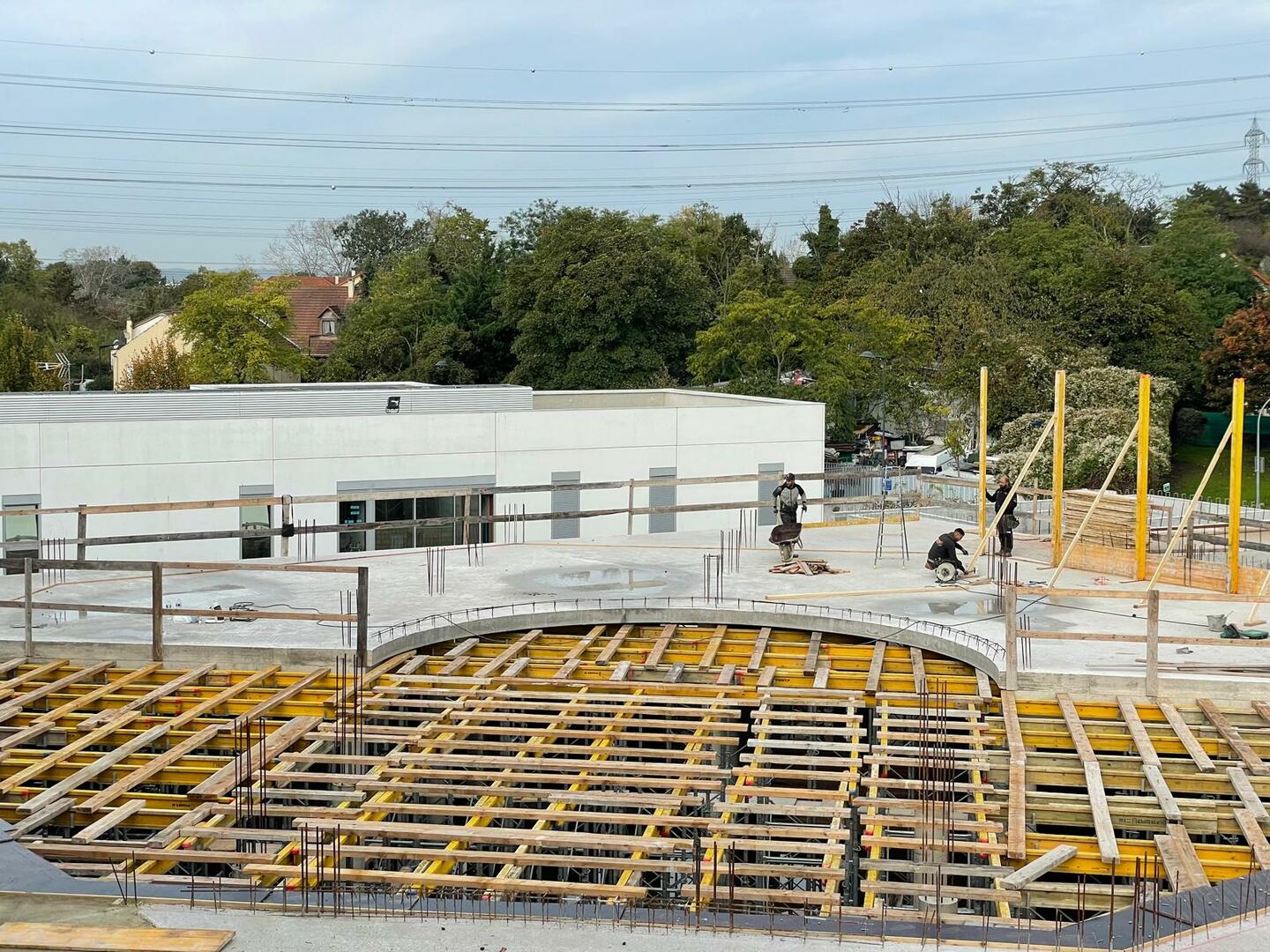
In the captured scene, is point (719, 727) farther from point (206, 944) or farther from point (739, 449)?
point (739, 449)

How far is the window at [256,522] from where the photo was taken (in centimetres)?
2639

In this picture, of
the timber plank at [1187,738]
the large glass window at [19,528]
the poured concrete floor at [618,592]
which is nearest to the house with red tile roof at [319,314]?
the large glass window at [19,528]

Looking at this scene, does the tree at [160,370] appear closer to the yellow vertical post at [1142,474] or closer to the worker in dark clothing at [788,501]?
the worker in dark clothing at [788,501]

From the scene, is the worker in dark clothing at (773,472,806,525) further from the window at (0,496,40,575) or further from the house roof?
the house roof

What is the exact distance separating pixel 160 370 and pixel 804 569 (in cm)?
4018

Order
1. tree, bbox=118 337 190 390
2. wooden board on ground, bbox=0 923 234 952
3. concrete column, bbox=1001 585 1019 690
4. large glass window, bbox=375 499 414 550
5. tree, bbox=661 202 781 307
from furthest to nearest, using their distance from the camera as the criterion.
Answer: tree, bbox=661 202 781 307, tree, bbox=118 337 190 390, large glass window, bbox=375 499 414 550, concrete column, bbox=1001 585 1019 690, wooden board on ground, bbox=0 923 234 952

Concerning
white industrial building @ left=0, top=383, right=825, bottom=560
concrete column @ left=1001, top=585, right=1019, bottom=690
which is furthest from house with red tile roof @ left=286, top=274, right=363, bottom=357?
concrete column @ left=1001, top=585, right=1019, bottom=690

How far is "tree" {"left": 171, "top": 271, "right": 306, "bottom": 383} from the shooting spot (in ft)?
183

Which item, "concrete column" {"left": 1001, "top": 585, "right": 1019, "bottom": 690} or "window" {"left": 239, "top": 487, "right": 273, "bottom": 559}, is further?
"window" {"left": 239, "top": 487, "right": 273, "bottom": 559}

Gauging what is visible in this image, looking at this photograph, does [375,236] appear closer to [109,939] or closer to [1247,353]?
[1247,353]

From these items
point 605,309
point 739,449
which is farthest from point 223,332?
point 739,449

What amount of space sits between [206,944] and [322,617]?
7038mm

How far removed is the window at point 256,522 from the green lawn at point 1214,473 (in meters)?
32.3

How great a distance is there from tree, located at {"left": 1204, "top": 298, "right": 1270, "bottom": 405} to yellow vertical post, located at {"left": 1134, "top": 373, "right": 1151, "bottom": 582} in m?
30.5
